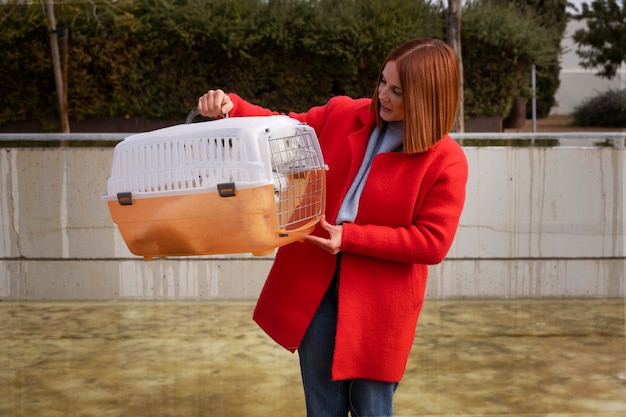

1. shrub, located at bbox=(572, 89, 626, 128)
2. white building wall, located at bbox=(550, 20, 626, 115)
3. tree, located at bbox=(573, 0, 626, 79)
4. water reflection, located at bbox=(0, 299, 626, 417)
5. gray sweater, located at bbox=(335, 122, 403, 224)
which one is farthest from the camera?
white building wall, located at bbox=(550, 20, 626, 115)

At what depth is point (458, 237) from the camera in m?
6.01

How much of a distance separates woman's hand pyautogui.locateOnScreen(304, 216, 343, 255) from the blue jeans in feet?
0.51

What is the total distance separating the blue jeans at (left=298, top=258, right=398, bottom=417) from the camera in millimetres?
2242

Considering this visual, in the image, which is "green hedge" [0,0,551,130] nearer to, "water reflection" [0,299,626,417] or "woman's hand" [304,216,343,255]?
"water reflection" [0,299,626,417]

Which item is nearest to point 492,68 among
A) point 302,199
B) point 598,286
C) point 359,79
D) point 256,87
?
point 359,79

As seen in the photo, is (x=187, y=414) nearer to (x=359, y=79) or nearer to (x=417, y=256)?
(x=417, y=256)

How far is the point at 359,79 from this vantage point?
434 inches

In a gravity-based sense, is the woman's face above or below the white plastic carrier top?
above

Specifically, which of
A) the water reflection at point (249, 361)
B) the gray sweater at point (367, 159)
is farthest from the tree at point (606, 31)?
the gray sweater at point (367, 159)

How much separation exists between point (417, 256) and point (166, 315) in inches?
146

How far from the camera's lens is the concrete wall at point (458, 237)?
5.95 meters

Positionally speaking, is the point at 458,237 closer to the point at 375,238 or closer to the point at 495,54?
the point at 375,238

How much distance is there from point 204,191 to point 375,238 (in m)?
0.44

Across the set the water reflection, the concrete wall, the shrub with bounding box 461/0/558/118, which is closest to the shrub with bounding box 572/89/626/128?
the shrub with bounding box 461/0/558/118
